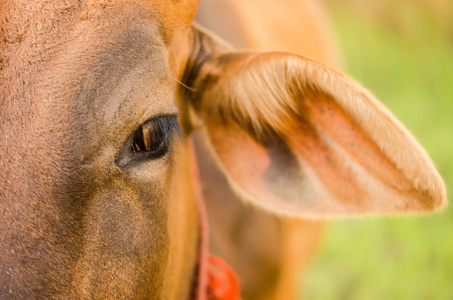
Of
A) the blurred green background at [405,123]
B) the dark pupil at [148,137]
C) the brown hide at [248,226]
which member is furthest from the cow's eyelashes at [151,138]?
the blurred green background at [405,123]

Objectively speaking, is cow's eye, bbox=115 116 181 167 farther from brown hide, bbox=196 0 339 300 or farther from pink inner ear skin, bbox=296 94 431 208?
brown hide, bbox=196 0 339 300

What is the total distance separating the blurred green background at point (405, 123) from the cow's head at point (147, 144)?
0.41m

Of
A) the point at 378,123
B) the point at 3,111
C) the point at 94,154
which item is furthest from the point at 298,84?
the point at 3,111

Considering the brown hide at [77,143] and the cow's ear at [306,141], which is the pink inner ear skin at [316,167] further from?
the brown hide at [77,143]

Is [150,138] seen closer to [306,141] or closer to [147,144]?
[147,144]

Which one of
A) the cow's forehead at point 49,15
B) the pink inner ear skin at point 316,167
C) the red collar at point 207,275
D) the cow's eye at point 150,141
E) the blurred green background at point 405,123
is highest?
the cow's forehead at point 49,15

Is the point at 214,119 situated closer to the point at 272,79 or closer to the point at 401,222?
the point at 272,79

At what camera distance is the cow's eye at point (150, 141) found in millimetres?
1274

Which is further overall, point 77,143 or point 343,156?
point 343,156

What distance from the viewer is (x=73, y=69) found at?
46.1 inches

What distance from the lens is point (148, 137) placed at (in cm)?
132

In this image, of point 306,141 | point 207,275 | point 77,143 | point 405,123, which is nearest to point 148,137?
point 77,143

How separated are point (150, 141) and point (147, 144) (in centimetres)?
1

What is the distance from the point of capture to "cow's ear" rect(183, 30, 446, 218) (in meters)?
→ 1.48
